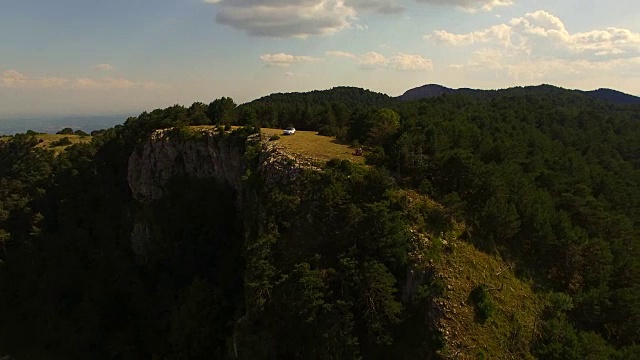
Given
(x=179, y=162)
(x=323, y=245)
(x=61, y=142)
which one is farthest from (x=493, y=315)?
(x=61, y=142)

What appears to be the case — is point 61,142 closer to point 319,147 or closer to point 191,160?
point 191,160

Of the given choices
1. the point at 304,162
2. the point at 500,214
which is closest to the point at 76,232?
the point at 304,162

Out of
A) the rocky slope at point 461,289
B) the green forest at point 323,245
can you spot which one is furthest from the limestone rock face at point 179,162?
the rocky slope at point 461,289

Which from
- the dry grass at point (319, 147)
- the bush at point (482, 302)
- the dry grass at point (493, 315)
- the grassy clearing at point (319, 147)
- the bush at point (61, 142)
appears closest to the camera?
the dry grass at point (493, 315)

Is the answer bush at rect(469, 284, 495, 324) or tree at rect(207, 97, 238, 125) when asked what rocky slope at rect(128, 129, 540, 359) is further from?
tree at rect(207, 97, 238, 125)

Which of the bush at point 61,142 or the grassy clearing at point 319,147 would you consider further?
the bush at point 61,142

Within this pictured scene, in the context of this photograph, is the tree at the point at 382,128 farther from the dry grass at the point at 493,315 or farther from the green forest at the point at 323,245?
the dry grass at the point at 493,315

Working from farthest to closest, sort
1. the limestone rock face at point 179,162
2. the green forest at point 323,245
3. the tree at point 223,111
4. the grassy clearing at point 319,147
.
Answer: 1. the tree at point 223,111
2. the limestone rock face at point 179,162
3. the grassy clearing at point 319,147
4. the green forest at point 323,245

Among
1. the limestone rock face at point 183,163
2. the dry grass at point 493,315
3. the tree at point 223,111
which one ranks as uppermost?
the tree at point 223,111
